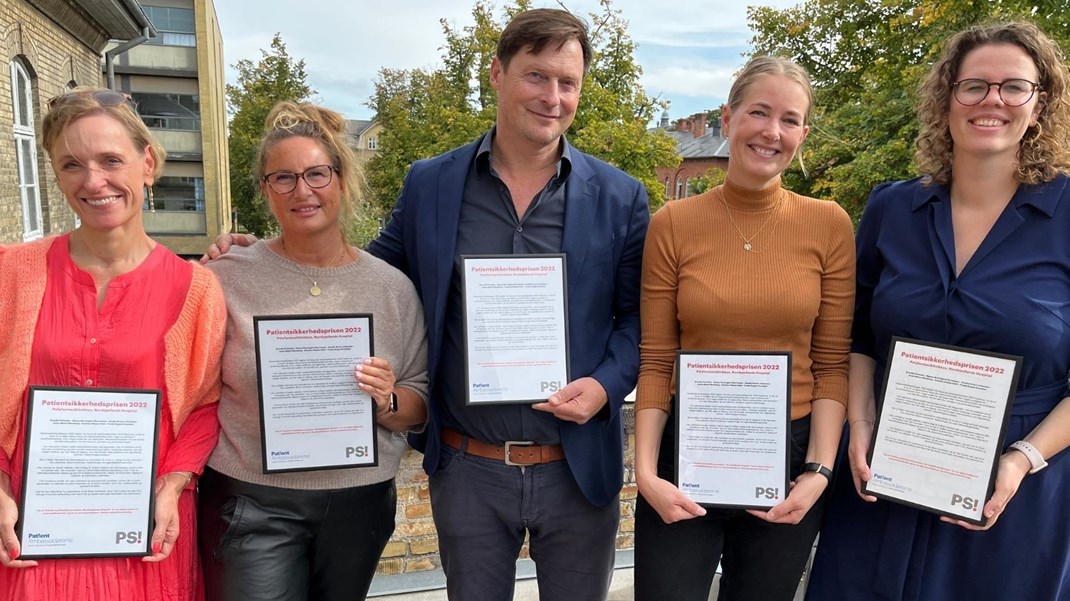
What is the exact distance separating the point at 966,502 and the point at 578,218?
1.44 m

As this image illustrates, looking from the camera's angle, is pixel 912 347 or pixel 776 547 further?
pixel 776 547

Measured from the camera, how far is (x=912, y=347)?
2074 millimetres

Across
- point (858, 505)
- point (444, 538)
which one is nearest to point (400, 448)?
point (444, 538)

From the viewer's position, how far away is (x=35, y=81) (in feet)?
33.0

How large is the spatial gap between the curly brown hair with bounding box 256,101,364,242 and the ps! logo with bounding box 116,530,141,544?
1.10m

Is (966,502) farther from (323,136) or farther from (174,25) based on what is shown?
(174,25)

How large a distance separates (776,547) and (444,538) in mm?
1137

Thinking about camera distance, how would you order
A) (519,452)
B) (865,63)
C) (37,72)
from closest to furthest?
(519,452), (37,72), (865,63)

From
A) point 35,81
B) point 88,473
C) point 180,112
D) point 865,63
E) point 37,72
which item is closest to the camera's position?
point 88,473

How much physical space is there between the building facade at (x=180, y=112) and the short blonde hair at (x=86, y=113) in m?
28.8

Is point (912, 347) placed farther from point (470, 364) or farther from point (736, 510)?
point (470, 364)

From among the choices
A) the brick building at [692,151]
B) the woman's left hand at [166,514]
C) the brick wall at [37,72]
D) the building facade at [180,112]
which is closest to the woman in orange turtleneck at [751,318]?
the woman's left hand at [166,514]

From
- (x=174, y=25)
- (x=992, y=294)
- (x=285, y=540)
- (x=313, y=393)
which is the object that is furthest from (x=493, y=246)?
(x=174, y=25)

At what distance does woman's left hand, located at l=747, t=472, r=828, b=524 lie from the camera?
2193mm
